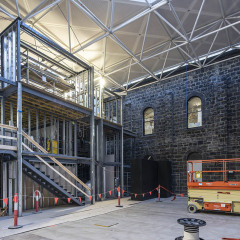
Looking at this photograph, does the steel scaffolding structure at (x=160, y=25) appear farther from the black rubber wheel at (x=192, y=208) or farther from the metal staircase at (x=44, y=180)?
the black rubber wheel at (x=192, y=208)

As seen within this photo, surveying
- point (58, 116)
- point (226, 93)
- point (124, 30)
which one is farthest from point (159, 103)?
point (58, 116)

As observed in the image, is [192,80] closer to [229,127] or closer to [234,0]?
[229,127]

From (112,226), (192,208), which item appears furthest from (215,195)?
(112,226)

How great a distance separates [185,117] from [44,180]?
37.2 ft

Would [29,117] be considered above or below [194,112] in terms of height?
below

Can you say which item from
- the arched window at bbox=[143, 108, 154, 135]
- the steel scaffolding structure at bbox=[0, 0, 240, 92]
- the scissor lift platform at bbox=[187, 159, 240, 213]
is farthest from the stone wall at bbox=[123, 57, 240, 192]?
the scissor lift platform at bbox=[187, 159, 240, 213]

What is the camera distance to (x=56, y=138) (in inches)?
577

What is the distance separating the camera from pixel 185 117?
1767 cm

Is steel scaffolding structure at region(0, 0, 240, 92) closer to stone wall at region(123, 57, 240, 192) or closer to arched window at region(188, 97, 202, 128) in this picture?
stone wall at region(123, 57, 240, 192)

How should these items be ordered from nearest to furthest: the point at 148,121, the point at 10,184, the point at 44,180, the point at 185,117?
1. the point at 10,184
2. the point at 44,180
3. the point at 185,117
4. the point at 148,121

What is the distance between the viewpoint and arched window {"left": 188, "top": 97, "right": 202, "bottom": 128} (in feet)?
56.7

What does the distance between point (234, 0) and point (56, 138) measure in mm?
12650

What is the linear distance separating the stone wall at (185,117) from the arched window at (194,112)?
0.37 metres

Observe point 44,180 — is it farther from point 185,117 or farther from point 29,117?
point 185,117
